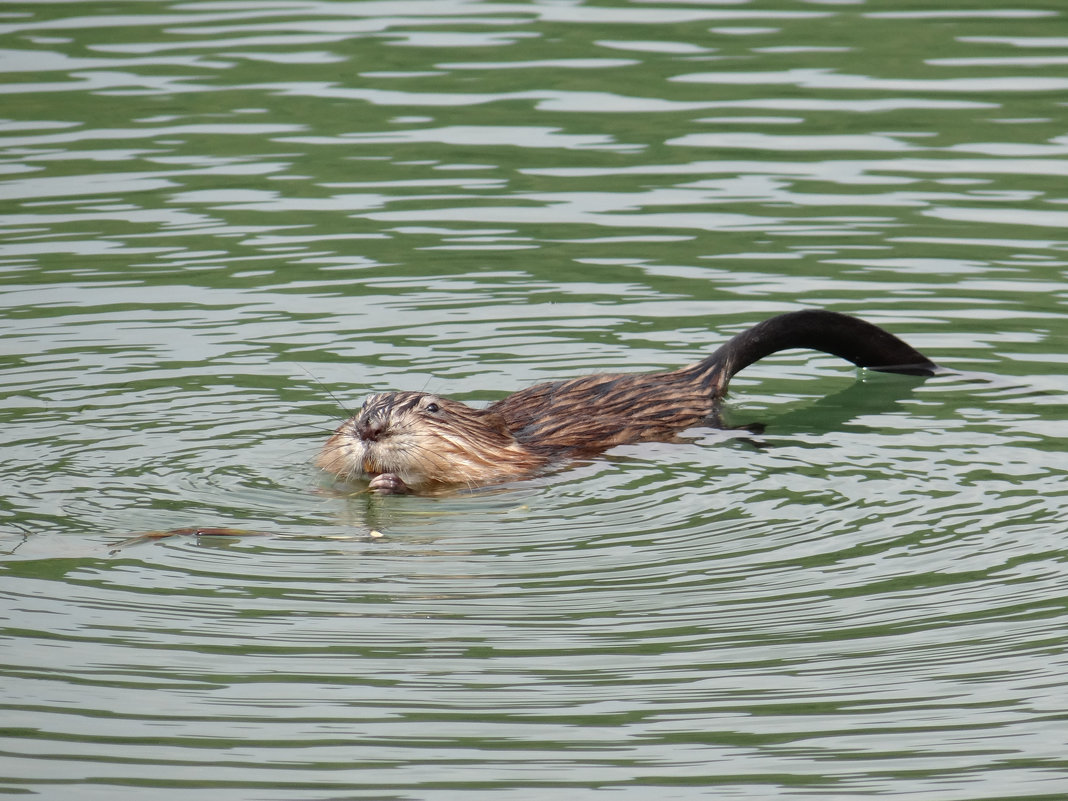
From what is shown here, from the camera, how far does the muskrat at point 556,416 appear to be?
8242mm

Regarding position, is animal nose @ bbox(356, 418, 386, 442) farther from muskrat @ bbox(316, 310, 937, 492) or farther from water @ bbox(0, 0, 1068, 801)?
water @ bbox(0, 0, 1068, 801)

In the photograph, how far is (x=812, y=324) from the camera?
953cm

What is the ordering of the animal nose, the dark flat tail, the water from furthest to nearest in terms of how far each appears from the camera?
the dark flat tail
the animal nose
the water

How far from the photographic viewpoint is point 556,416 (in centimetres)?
894

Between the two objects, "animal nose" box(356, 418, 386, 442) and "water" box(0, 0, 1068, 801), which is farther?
"animal nose" box(356, 418, 386, 442)

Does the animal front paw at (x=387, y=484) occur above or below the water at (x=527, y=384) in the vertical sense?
below

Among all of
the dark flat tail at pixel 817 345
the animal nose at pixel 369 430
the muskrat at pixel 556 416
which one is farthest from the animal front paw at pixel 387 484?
the dark flat tail at pixel 817 345

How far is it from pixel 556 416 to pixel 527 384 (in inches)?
42.5

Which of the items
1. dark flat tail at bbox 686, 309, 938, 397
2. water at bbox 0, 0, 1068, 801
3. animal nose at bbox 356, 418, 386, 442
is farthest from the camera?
dark flat tail at bbox 686, 309, 938, 397

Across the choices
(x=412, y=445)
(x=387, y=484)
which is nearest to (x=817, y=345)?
(x=412, y=445)

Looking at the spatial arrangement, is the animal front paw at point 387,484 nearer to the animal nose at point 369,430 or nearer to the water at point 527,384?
the water at point 527,384

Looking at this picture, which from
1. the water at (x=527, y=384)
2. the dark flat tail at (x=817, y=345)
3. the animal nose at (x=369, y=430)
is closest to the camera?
the water at (x=527, y=384)

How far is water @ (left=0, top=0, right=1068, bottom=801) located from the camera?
5.79m

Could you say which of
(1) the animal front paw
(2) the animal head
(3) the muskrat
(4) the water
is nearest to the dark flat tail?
(3) the muskrat
